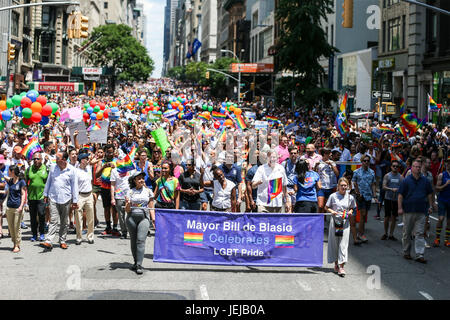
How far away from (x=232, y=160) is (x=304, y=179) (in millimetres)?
1445

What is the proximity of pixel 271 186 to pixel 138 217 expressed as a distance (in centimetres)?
263

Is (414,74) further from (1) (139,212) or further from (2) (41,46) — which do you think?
(2) (41,46)

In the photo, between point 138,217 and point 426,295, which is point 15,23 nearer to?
point 138,217

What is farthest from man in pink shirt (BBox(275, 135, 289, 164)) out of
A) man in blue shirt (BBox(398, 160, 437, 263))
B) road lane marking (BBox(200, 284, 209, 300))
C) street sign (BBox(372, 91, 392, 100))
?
street sign (BBox(372, 91, 392, 100))

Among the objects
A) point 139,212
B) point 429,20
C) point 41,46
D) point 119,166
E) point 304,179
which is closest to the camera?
point 139,212

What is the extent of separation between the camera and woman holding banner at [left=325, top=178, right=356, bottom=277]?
10.0m

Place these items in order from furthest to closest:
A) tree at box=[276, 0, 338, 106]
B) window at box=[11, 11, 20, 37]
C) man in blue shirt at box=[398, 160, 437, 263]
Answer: window at box=[11, 11, 20, 37], tree at box=[276, 0, 338, 106], man in blue shirt at box=[398, 160, 437, 263]

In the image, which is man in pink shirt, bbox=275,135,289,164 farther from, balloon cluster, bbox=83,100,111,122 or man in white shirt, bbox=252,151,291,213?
balloon cluster, bbox=83,100,111,122

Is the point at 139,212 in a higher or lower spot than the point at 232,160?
lower

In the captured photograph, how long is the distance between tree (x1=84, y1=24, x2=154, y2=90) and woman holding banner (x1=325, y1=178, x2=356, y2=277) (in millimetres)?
89492

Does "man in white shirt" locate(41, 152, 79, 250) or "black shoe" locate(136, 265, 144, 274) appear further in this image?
"man in white shirt" locate(41, 152, 79, 250)
